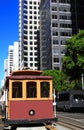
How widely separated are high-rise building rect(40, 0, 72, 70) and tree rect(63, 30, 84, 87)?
76479 mm

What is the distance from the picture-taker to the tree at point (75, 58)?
55.6 metres

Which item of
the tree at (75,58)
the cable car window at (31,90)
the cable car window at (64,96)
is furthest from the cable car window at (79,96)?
the cable car window at (31,90)

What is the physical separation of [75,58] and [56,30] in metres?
83.8

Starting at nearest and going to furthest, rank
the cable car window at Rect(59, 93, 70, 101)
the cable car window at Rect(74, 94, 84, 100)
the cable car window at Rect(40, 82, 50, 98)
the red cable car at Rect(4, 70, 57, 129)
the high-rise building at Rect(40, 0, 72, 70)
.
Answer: the red cable car at Rect(4, 70, 57, 129)
the cable car window at Rect(40, 82, 50, 98)
the cable car window at Rect(74, 94, 84, 100)
the cable car window at Rect(59, 93, 70, 101)
the high-rise building at Rect(40, 0, 72, 70)

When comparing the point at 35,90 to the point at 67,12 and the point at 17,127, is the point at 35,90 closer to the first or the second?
the point at 17,127

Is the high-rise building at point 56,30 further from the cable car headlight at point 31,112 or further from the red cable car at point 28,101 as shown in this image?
the cable car headlight at point 31,112

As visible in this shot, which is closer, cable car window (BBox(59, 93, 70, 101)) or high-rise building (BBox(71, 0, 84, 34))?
cable car window (BBox(59, 93, 70, 101))

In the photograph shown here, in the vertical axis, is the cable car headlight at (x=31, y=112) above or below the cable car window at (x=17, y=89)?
below

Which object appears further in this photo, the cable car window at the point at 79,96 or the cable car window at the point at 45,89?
the cable car window at the point at 79,96

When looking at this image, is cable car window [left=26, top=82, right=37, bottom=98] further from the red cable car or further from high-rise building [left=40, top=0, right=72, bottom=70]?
high-rise building [left=40, top=0, right=72, bottom=70]

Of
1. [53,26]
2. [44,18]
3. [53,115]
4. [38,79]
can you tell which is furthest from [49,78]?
[44,18]

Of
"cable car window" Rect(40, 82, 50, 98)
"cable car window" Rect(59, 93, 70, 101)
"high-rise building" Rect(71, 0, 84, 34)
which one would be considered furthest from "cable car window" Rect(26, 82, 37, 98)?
"high-rise building" Rect(71, 0, 84, 34)

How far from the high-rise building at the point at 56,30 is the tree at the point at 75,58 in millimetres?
76479

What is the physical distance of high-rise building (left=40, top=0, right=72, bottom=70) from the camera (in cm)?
13625
